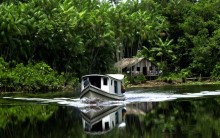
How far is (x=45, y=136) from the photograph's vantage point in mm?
16234

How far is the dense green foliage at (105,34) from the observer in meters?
52.6

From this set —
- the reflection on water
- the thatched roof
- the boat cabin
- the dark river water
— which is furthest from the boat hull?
the thatched roof

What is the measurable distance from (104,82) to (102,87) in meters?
0.43

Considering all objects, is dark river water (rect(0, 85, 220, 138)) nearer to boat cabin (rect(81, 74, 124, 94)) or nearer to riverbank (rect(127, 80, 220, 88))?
boat cabin (rect(81, 74, 124, 94))

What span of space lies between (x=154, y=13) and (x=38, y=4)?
2181cm

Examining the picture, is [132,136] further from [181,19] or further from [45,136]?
[181,19]

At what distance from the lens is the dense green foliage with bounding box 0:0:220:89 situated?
52625mm

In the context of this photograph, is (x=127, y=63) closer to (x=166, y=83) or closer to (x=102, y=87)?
(x=166, y=83)

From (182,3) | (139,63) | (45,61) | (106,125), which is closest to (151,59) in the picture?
(139,63)

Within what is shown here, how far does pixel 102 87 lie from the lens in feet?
103

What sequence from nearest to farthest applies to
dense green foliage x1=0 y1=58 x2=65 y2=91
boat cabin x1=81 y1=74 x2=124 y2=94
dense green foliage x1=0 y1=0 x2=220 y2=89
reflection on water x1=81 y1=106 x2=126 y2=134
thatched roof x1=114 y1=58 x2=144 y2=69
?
reflection on water x1=81 y1=106 x2=126 y2=134 < boat cabin x1=81 y1=74 x2=124 y2=94 < dense green foliage x1=0 y1=58 x2=65 y2=91 < dense green foliage x1=0 y1=0 x2=220 y2=89 < thatched roof x1=114 y1=58 x2=144 y2=69

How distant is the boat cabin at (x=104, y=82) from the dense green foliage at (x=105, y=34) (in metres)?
19.8

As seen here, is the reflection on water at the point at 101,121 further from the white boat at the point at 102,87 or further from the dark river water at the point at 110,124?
the white boat at the point at 102,87

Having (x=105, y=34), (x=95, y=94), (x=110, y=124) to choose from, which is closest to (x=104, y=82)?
(x=95, y=94)
